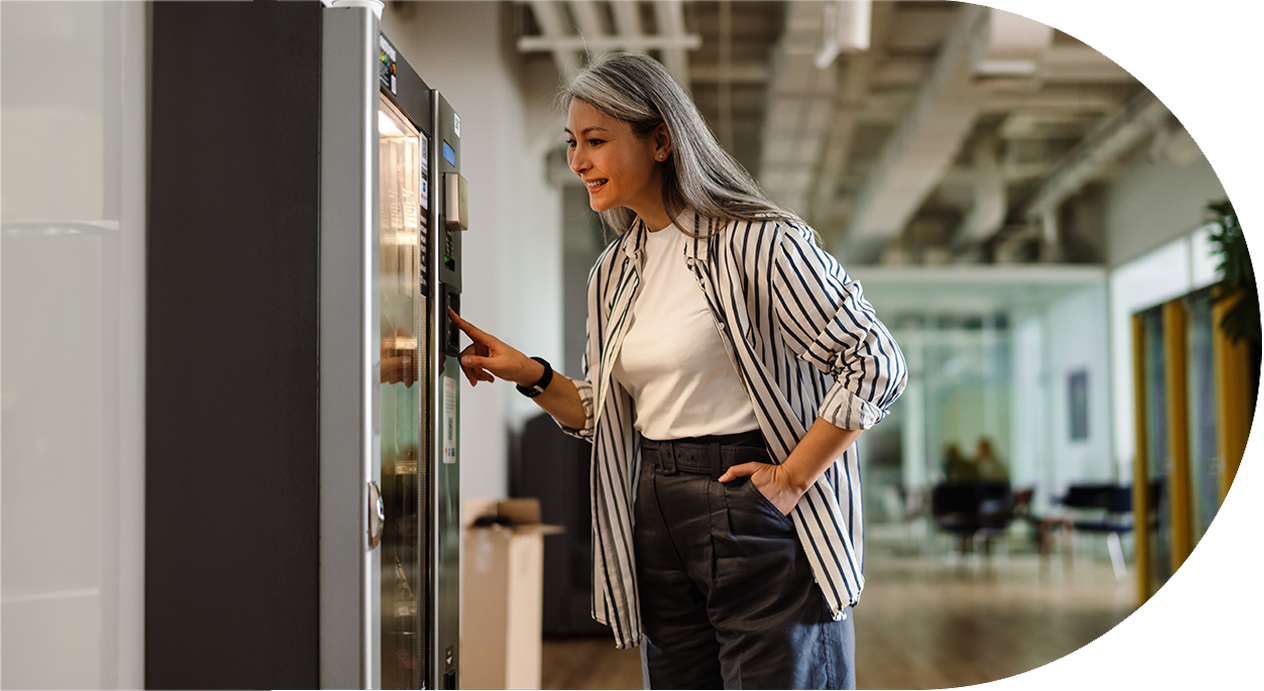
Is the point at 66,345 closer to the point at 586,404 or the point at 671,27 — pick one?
the point at 586,404

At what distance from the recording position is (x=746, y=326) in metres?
1.42

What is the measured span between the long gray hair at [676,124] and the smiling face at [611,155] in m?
0.01

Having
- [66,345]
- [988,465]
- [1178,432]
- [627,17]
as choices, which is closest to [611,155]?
[66,345]

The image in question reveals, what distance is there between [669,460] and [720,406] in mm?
104

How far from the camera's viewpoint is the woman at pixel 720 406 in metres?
1.40

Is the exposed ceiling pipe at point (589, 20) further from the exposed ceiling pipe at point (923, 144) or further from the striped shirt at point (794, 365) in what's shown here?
the striped shirt at point (794, 365)

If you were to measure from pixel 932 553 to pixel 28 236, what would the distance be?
8201mm

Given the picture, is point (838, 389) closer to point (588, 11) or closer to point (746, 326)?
point (746, 326)

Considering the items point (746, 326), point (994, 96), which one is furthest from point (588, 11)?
point (746, 326)

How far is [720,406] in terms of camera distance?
1.44 meters

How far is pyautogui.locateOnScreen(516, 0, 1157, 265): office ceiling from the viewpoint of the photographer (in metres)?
5.10

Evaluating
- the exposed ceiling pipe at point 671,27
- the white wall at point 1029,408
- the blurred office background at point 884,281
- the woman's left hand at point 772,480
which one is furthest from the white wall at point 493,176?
the white wall at point 1029,408

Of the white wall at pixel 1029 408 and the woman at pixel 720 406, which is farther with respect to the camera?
the white wall at pixel 1029 408

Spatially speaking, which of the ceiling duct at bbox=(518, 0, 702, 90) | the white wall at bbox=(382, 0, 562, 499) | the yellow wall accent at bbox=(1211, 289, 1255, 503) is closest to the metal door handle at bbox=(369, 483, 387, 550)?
the white wall at bbox=(382, 0, 562, 499)
